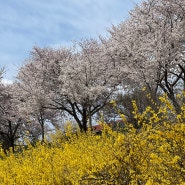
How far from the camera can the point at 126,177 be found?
4969 mm

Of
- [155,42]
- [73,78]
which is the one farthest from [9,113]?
[155,42]

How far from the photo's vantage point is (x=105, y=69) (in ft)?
90.2

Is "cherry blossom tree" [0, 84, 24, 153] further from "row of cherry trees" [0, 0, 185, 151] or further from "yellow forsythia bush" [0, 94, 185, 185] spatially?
"yellow forsythia bush" [0, 94, 185, 185]

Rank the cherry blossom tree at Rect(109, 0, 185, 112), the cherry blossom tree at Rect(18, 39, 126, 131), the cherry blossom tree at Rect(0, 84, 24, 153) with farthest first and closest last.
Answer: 1. the cherry blossom tree at Rect(0, 84, 24, 153)
2. the cherry blossom tree at Rect(18, 39, 126, 131)
3. the cherry blossom tree at Rect(109, 0, 185, 112)

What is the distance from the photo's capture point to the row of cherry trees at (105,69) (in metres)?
20.8

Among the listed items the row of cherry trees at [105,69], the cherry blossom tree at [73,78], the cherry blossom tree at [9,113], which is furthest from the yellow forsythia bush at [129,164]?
the cherry blossom tree at [9,113]

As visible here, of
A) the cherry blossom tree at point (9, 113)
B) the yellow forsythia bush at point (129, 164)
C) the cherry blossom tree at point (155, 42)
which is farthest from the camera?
the cherry blossom tree at point (9, 113)

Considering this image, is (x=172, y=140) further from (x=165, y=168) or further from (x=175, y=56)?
(x=175, y=56)

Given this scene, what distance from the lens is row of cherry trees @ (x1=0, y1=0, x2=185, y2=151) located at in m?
20.8

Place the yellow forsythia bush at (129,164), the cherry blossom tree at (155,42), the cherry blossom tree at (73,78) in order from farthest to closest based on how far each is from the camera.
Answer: the cherry blossom tree at (73,78) < the cherry blossom tree at (155,42) < the yellow forsythia bush at (129,164)

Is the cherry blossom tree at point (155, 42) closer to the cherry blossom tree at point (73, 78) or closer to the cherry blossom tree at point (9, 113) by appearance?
the cherry blossom tree at point (73, 78)

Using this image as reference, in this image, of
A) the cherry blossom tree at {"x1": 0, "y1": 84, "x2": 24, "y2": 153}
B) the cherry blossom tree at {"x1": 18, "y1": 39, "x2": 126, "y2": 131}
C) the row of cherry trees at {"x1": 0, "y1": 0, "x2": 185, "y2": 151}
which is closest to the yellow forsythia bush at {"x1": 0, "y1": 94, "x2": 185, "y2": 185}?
the row of cherry trees at {"x1": 0, "y1": 0, "x2": 185, "y2": 151}

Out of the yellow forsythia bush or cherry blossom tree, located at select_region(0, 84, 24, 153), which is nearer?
the yellow forsythia bush

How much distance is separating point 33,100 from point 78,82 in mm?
4221
